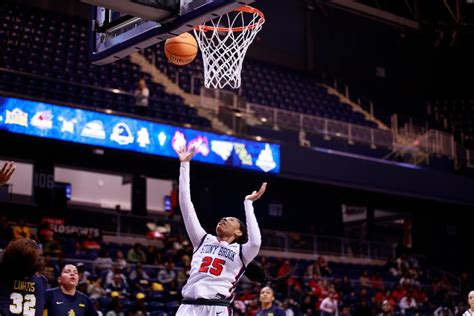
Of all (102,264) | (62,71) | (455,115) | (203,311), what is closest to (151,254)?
(102,264)

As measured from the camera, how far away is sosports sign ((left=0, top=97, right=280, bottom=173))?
18.4 metres

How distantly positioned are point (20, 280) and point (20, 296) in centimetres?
12

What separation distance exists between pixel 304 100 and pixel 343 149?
3413 millimetres

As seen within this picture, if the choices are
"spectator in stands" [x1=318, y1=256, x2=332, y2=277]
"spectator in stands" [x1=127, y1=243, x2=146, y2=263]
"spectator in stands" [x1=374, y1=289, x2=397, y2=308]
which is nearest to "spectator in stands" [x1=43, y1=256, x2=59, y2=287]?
"spectator in stands" [x1=127, y1=243, x2=146, y2=263]

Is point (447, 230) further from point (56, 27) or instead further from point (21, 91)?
point (21, 91)

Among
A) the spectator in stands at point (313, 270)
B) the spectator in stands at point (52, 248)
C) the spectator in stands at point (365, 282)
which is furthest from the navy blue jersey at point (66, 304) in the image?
the spectator in stands at point (365, 282)

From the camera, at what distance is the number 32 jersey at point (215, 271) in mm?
7398

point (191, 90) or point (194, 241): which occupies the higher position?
point (191, 90)

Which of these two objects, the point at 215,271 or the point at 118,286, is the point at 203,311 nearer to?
the point at 215,271

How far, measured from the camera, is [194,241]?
25.7 feet

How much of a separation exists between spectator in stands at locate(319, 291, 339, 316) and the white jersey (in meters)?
11.4

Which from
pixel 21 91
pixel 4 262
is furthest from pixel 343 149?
pixel 4 262

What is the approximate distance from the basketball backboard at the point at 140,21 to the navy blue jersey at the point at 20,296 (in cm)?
278

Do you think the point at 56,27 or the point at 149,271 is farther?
the point at 56,27
